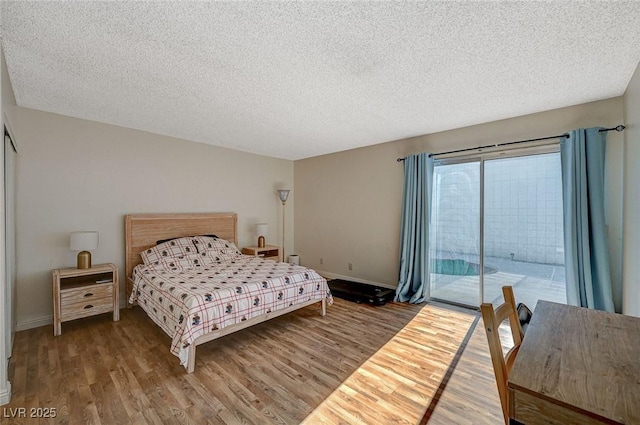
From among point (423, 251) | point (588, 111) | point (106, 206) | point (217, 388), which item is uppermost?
point (588, 111)

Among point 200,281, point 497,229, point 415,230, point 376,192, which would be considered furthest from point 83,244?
point 497,229

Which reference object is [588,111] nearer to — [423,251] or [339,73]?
[423,251]

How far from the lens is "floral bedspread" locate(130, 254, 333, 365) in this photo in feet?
7.64

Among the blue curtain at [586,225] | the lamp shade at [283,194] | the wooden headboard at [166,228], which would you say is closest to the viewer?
the blue curtain at [586,225]

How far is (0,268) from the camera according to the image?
5.61 feet

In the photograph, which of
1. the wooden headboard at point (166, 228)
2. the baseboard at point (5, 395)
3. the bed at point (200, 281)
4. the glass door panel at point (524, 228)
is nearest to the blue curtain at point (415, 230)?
the glass door panel at point (524, 228)

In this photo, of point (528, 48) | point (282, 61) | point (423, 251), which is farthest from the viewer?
point (423, 251)

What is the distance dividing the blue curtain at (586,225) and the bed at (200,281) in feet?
8.63

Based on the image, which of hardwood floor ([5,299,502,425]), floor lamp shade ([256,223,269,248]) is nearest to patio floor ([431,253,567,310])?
hardwood floor ([5,299,502,425])

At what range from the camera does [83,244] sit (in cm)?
302

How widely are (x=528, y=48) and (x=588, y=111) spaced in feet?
5.52

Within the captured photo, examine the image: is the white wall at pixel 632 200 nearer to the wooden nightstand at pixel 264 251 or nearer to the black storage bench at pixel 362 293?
the black storage bench at pixel 362 293

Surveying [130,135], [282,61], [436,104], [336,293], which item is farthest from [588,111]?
[130,135]

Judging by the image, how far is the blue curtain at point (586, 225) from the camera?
265 centimetres
